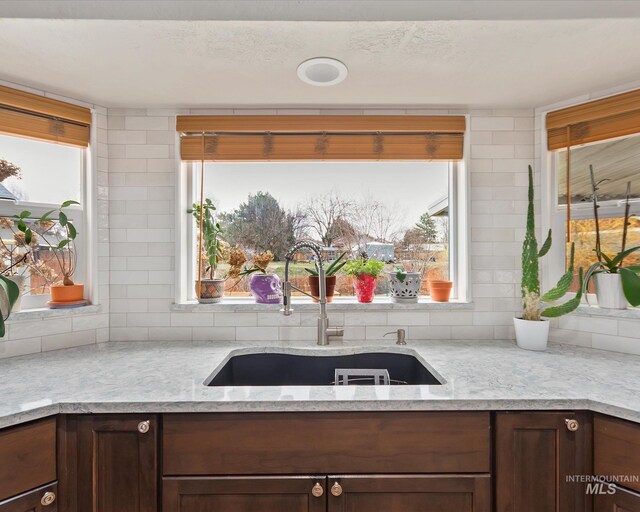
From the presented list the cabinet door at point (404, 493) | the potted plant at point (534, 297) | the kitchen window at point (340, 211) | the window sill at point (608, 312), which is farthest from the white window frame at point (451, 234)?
the cabinet door at point (404, 493)

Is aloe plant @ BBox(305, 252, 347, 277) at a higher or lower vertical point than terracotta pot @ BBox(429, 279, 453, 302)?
higher

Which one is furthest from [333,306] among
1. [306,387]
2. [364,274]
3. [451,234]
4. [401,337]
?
[451,234]

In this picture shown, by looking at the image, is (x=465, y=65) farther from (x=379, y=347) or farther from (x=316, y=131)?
(x=379, y=347)

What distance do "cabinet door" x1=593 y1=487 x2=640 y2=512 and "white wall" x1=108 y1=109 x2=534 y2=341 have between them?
2.77 feet

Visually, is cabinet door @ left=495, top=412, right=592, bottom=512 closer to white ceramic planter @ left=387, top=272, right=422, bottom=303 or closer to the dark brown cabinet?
white ceramic planter @ left=387, top=272, right=422, bottom=303

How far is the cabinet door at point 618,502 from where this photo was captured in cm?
101

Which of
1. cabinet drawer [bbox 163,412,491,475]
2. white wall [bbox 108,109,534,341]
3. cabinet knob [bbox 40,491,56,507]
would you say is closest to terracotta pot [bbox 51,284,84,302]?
white wall [bbox 108,109,534,341]

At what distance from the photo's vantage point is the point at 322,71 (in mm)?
1477

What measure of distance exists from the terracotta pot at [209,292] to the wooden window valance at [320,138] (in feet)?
2.20

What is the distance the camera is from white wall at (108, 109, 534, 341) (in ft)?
6.05

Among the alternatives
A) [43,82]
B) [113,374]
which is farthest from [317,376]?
[43,82]

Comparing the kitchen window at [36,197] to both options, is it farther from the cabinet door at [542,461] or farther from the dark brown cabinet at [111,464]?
the cabinet door at [542,461]

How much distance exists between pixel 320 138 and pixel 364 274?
778 mm

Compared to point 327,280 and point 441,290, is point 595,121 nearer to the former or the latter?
point 441,290
